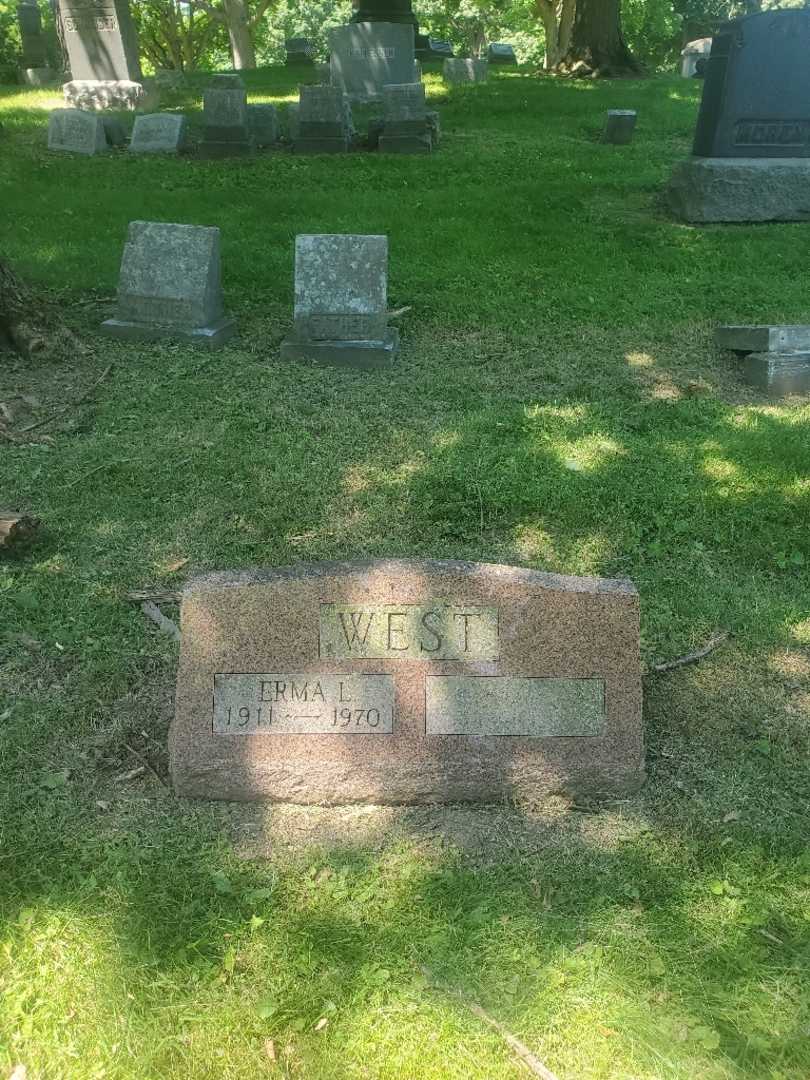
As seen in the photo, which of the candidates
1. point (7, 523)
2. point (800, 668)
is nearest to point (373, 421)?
point (7, 523)

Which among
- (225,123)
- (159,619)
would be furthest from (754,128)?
(159,619)

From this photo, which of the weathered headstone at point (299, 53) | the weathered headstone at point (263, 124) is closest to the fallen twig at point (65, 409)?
the weathered headstone at point (263, 124)

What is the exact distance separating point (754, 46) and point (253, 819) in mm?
9946

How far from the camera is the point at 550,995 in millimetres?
2328

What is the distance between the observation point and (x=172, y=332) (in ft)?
23.4

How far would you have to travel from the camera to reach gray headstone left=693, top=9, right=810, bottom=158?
9.30 meters

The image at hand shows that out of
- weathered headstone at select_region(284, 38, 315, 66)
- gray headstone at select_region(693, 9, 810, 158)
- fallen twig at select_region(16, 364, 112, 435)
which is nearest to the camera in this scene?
fallen twig at select_region(16, 364, 112, 435)

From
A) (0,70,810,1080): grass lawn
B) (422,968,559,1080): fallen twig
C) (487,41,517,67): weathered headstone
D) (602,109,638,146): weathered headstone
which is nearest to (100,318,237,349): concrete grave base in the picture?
(0,70,810,1080): grass lawn

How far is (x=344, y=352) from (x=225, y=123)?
7835 millimetres

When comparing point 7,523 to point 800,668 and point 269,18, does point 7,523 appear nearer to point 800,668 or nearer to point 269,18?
point 800,668

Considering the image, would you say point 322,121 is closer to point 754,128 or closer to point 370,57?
point 370,57

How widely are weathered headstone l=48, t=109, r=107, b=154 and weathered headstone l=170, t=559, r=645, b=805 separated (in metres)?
12.2

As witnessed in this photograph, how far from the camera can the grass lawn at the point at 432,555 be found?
2.29m

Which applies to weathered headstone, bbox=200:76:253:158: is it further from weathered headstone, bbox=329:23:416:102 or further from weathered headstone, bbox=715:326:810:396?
weathered headstone, bbox=715:326:810:396
